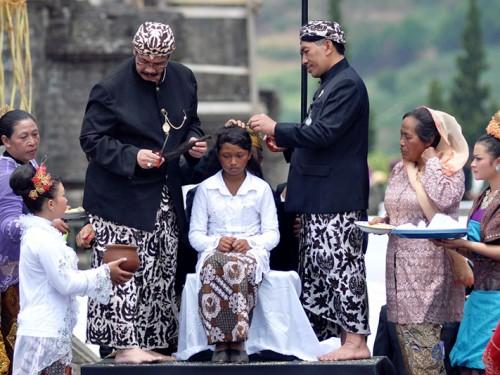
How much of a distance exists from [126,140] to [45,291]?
1.24m

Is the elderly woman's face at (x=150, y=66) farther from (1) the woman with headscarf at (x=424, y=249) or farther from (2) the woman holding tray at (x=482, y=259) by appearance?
(2) the woman holding tray at (x=482, y=259)

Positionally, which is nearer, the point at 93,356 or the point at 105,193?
the point at 105,193

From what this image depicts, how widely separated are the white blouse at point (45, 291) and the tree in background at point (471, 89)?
102ft

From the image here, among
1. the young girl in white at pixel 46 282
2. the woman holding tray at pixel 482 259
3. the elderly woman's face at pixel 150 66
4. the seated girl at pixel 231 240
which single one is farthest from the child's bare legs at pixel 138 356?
the woman holding tray at pixel 482 259

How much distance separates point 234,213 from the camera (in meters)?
10.0

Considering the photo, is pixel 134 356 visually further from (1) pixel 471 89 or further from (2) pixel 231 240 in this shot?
(1) pixel 471 89

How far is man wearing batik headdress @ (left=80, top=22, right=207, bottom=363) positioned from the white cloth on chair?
21 centimetres

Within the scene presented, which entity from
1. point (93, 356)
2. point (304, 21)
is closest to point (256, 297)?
point (304, 21)

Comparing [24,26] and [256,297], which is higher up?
[24,26]

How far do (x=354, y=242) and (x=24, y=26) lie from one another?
441 centimetres

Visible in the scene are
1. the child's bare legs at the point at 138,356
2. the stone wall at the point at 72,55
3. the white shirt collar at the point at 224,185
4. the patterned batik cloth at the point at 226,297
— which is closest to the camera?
the patterned batik cloth at the point at 226,297

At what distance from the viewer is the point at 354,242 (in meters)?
9.93

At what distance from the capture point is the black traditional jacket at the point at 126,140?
9.95 m

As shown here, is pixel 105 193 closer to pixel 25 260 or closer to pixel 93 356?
pixel 25 260
